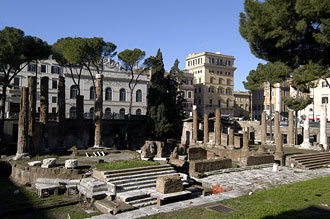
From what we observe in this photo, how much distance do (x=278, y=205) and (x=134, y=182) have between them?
611 centimetres

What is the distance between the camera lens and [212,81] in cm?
5766

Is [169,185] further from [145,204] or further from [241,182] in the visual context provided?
[241,182]

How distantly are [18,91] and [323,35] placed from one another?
37337 millimetres

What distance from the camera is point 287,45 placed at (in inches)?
451

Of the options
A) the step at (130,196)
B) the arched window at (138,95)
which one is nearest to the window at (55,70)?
the arched window at (138,95)

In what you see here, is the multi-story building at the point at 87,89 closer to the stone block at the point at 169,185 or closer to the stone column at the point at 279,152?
the stone column at the point at 279,152

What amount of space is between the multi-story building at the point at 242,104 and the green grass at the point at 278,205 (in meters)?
51.8

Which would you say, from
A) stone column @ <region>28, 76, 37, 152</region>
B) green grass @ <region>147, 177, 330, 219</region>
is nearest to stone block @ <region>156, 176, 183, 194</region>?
green grass @ <region>147, 177, 330, 219</region>

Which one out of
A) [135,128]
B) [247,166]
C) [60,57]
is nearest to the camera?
[247,166]

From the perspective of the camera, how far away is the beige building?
5688cm

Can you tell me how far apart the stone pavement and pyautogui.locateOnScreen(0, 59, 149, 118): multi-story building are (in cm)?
2526

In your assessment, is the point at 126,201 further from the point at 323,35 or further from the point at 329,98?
the point at 329,98

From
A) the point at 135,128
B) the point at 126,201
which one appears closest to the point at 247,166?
the point at 126,201

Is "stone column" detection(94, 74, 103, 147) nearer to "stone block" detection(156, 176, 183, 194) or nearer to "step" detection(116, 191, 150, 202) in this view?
"step" detection(116, 191, 150, 202)
